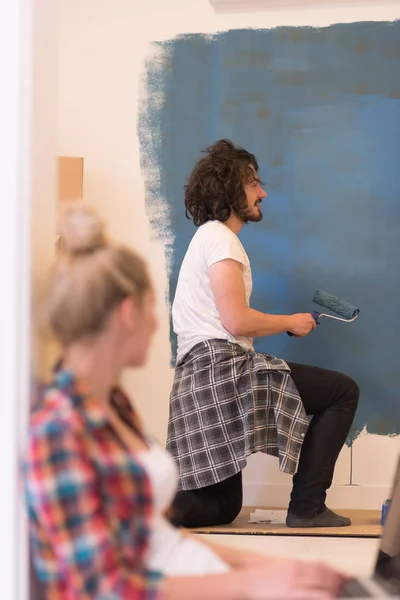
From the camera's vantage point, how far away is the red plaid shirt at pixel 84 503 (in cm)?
84

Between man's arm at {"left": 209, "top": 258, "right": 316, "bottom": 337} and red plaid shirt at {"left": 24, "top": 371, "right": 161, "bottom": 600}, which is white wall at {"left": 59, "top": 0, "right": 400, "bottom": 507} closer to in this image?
man's arm at {"left": 209, "top": 258, "right": 316, "bottom": 337}

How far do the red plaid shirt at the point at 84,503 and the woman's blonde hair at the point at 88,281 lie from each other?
0.22 feet

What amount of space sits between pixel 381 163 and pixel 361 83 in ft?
1.06

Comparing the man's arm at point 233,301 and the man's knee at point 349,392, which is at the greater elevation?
the man's arm at point 233,301

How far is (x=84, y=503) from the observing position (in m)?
0.84

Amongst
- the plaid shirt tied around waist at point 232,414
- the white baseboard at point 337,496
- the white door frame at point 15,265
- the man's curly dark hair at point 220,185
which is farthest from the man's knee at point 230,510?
the white door frame at point 15,265

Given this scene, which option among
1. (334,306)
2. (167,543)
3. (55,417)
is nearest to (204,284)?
(334,306)

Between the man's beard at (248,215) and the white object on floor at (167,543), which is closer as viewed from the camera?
the white object on floor at (167,543)

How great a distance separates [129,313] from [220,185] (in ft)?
5.46

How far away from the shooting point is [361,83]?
10.3 ft

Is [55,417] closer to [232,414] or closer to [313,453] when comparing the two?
[232,414]

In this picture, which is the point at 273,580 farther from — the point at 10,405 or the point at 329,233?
the point at 329,233

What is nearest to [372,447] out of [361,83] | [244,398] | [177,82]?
[244,398]

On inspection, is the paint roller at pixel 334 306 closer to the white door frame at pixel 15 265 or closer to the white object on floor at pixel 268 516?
the white object on floor at pixel 268 516
